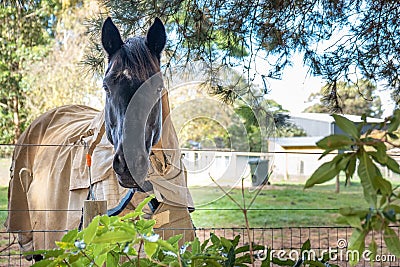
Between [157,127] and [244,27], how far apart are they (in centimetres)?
52

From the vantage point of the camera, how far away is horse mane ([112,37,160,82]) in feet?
5.66

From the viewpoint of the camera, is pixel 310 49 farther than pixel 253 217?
No

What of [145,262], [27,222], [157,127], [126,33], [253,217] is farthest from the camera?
[253,217]

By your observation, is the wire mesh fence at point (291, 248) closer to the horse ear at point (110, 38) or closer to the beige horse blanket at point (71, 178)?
the beige horse blanket at point (71, 178)

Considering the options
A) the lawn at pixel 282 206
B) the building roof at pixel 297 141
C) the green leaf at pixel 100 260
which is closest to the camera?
the green leaf at pixel 100 260

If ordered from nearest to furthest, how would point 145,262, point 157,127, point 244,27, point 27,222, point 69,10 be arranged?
point 145,262 < point 157,127 < point 244,27 < point 27,222 < point 69,10

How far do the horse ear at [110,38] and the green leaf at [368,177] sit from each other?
1405mm

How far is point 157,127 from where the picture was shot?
1777mm

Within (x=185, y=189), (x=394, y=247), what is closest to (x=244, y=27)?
(x=185, y=189)

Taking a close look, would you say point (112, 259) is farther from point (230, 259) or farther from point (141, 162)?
point (141, 162)

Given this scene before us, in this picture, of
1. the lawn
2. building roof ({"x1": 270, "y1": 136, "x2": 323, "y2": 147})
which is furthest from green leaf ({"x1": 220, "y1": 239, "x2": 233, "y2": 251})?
building roof ({"x1": 270, "y1": 136, "x2": 323, "y2": 147})

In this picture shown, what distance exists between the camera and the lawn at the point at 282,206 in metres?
7.48

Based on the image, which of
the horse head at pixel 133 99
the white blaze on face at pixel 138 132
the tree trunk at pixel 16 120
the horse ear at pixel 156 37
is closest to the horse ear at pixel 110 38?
the horse head at pixel 133 99

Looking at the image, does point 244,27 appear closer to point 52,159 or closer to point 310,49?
point 310,49
